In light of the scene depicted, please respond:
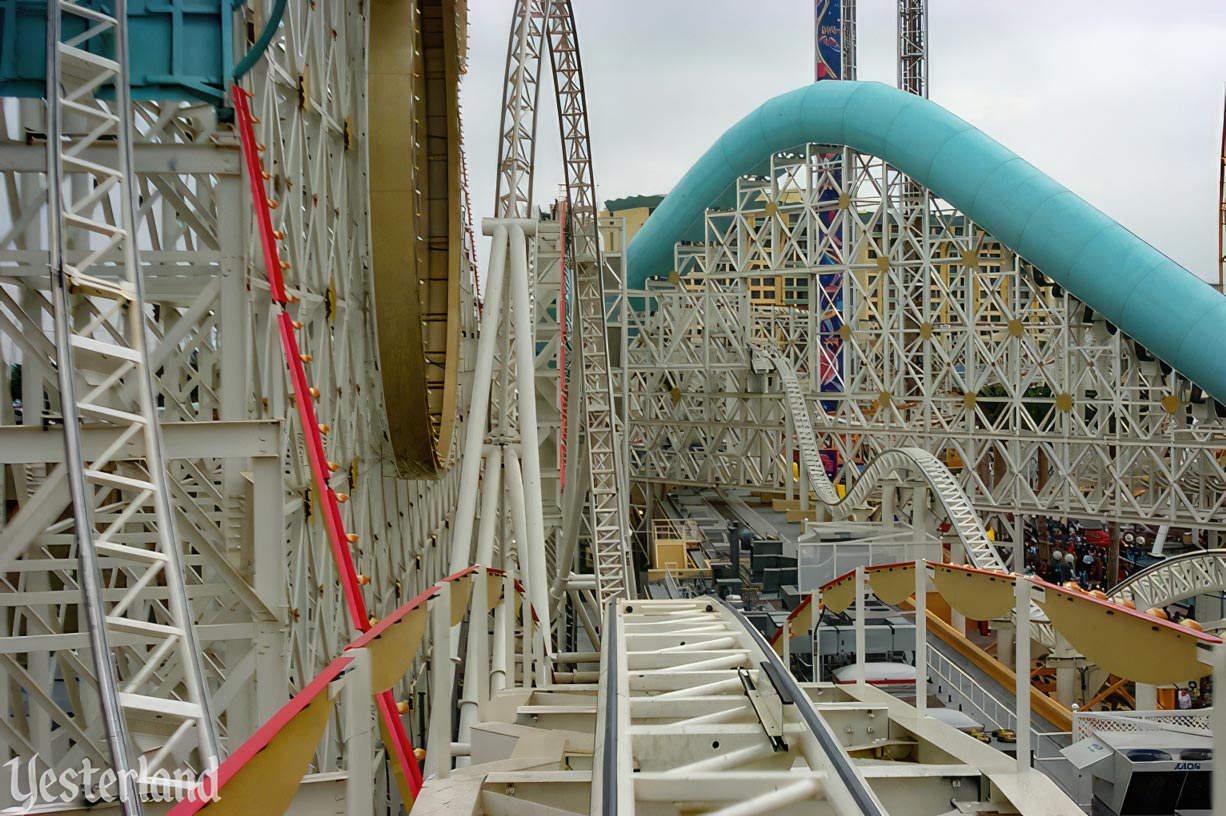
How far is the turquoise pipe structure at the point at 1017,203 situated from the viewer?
16.4 m

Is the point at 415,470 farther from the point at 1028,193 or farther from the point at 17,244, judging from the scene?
the point at 1028,193

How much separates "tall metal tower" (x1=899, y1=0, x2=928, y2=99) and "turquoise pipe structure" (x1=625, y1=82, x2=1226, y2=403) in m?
23.8

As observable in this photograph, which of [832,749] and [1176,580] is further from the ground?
[832,749]

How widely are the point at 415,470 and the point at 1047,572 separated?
73.4 ft

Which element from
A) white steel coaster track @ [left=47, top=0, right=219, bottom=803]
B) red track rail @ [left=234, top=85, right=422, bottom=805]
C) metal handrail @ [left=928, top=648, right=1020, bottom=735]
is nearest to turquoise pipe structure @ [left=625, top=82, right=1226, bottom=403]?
metal handrail @ [left=928, top=648, right=1020, bottom=735]

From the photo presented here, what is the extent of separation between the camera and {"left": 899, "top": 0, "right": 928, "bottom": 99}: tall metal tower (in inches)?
1724

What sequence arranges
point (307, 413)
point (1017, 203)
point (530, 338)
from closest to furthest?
point (307, 413), point (530, 338), point (1017, 203)

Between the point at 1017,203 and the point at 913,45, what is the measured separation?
29.0m

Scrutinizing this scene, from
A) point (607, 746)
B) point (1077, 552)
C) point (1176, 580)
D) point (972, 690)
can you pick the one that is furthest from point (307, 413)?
point (1077, 552)

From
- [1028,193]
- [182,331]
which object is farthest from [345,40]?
[1028,193]

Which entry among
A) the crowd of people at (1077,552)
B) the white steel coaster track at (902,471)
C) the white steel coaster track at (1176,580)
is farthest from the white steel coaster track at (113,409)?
the crowd of people at (1077,552)

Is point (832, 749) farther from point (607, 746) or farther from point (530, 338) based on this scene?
point (530, 338)

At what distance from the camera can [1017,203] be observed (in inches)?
727

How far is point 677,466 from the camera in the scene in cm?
2791
